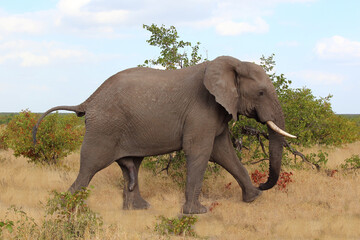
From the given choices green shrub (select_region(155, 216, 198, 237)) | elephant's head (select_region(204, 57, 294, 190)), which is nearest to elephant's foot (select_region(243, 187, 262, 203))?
elephant's head (select_region(204, 57, 294, 190))

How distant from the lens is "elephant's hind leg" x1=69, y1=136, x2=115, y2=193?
7.32 meters

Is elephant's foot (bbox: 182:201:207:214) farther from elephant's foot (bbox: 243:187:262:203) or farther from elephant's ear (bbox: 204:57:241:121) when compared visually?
elephant's ear (bbox: 204:57:241:121)

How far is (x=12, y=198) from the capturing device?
8328 millimetres

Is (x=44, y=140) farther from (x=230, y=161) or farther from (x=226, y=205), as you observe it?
(x=226, y=205)

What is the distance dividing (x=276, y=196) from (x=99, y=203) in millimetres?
3507

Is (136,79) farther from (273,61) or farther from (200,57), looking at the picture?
(273,61)

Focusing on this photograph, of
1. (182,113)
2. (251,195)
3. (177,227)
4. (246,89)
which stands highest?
(246,89)

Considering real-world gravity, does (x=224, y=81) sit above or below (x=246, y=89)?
above

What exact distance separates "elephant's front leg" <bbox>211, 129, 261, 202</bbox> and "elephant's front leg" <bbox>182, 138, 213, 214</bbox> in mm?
890

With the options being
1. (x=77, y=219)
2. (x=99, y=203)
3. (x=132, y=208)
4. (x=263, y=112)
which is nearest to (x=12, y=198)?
(x=99, y=203)

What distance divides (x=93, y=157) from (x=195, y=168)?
1.83 metres

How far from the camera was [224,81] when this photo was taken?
6918 millimetres

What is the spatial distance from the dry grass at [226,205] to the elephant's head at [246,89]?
1.47m

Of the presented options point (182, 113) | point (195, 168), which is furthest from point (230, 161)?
point (182, 113)
